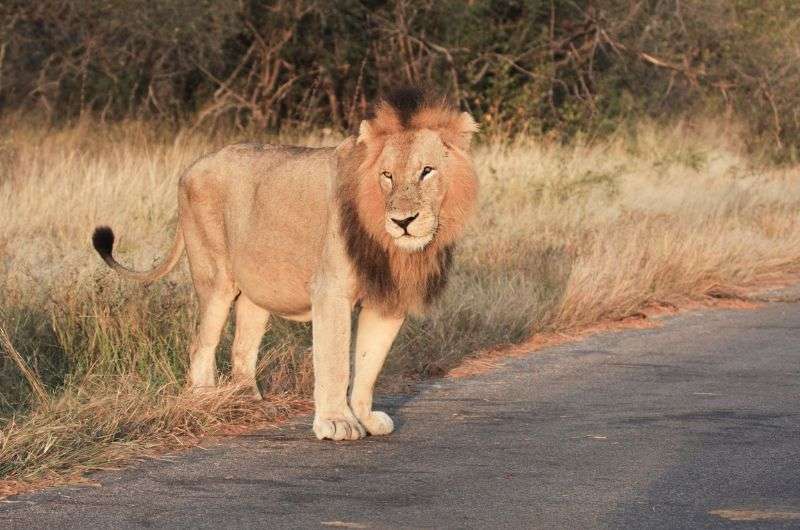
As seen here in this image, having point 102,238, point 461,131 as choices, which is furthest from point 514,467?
point 102,238

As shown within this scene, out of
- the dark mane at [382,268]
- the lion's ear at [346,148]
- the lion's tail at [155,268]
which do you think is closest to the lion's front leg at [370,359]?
the dark mane at [382,268]

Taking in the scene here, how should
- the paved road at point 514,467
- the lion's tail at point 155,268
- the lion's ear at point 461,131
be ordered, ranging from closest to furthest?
the paved road at point 514,467
the lion's ear at point 461,131
the lion's tail at point 155,268

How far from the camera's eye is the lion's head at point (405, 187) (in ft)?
19.7

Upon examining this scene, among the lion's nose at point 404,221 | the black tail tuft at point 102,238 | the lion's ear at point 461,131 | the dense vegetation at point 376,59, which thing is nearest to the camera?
the lion's nose at point 404,221

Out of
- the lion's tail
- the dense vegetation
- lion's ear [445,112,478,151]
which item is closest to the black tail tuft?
the lion's tail

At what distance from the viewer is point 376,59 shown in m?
19.6

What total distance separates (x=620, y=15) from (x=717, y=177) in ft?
13.6

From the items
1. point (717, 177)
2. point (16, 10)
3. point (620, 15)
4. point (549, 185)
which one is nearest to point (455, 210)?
point (549, 185)

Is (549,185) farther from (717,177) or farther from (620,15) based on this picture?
(620,15)

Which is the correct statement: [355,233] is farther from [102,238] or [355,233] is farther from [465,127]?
[102,238]

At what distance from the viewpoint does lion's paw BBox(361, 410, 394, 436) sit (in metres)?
6.32

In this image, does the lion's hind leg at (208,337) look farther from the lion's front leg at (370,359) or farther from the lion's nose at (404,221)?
the lion's nose at (404,221)

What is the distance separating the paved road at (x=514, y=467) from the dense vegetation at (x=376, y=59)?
33.4ft

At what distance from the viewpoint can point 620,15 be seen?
2114 centimetres
